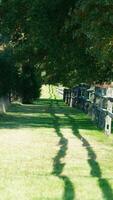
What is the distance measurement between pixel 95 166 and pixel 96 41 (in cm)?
819

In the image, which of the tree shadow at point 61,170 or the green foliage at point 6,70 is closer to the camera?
the tree shadow at point 61,170

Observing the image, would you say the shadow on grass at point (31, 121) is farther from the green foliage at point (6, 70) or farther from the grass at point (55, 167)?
the grass at point (55, 167)

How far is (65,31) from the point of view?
24.9 m

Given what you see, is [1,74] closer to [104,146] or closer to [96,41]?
[96,41]

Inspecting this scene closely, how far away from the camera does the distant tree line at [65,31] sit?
66.0ft

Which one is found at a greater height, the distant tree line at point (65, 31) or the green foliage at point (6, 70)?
the distant tree line at point (65, 31)

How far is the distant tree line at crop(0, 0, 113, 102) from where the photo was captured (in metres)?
20.1

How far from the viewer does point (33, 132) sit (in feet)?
73.9

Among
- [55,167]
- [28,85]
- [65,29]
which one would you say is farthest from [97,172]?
[28,85]

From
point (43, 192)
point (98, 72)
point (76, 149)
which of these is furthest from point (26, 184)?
point (98, 72)

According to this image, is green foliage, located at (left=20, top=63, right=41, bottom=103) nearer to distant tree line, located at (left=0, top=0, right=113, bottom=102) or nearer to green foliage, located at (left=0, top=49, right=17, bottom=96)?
green foliage, located at (left=0, top=49, right=17, bottom=96)

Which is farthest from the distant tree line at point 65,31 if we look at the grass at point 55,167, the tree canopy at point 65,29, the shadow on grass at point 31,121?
the grass at point 55,167

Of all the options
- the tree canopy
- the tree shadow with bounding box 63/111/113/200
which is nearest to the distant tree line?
the tree canopy

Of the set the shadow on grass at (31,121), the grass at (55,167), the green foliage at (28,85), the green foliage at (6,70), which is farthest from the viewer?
the green foliage at (28,85)
